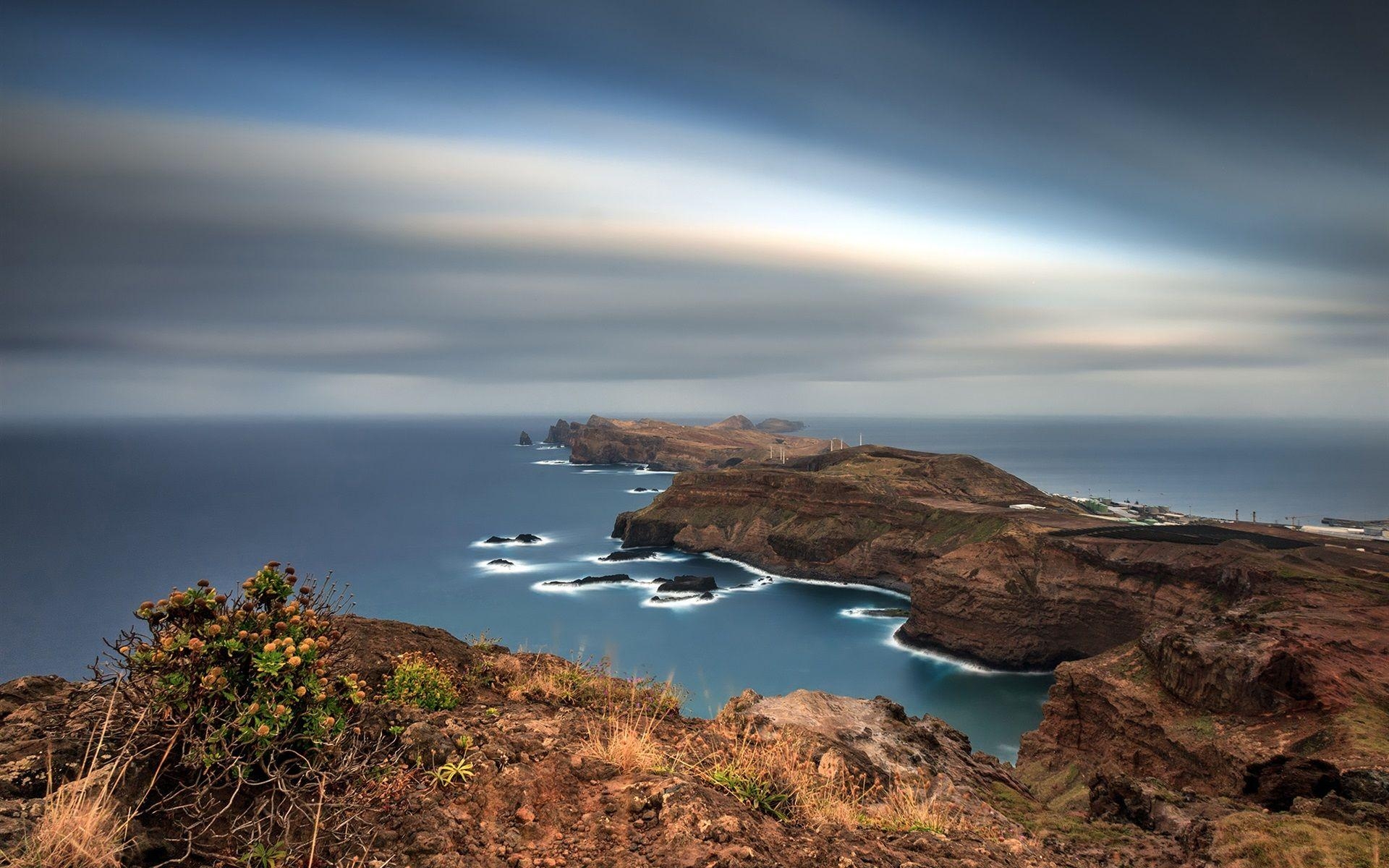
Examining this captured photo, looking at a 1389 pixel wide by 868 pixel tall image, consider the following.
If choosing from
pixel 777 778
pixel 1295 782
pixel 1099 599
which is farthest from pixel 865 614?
pixel 777 778

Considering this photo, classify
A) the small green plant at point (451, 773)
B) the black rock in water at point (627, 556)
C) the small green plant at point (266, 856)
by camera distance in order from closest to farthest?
the small green plant at point (266, 856) → the small green plant at point (451, 773) → the black rock in water at point (627, 556)

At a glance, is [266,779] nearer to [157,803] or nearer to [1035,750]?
[157,803]

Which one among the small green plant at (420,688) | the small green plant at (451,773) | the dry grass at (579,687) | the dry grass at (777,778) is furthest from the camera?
the dry grass at (579,687)

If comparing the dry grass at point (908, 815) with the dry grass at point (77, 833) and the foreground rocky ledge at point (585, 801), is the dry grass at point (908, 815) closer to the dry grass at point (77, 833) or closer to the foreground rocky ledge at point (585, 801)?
the foreground rocky ledge at point (585, 801)

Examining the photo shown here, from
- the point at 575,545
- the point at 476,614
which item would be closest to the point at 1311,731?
the point at 476,614

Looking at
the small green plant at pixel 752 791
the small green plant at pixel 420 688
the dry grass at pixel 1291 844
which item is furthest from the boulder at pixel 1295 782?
the small green plant at pixel 420 688

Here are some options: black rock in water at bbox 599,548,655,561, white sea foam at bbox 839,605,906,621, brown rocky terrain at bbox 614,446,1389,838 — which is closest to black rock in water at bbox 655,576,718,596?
brown rocky terrain at bbox 614,446,1389,838
